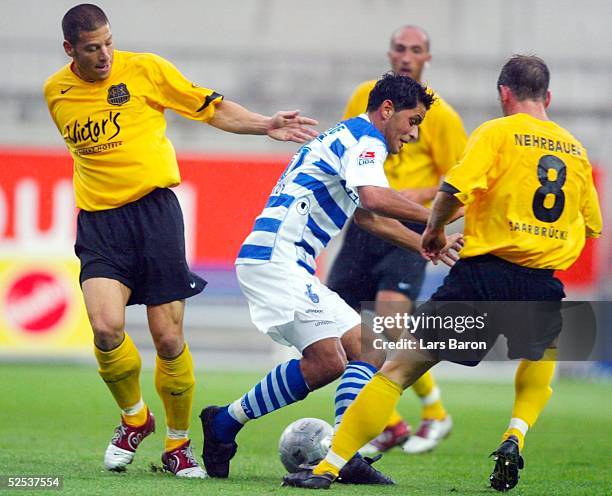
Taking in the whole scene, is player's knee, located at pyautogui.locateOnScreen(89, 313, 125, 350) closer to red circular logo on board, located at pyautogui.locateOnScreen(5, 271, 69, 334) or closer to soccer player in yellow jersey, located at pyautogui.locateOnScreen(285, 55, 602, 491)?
soccer player in yellow jersey, located at pyautogui.locateOnScreen(285, 55, 602, 491)

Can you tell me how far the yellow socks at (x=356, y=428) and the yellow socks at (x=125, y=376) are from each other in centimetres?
124

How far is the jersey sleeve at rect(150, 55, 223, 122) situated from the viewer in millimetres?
6094

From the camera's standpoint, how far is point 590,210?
18.8 feet

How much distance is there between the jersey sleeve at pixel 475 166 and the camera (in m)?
5.26

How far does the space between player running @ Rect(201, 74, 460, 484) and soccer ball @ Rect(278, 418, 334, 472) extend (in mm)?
298

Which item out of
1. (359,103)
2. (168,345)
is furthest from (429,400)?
(168,345)

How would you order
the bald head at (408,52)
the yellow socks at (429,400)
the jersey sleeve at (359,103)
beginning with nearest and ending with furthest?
the jersey sleeve at (359,103) < the bald head at (408,52) < the yellow socks at (429,400)

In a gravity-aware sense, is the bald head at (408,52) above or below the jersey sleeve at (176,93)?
above

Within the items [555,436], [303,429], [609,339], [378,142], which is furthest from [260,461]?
[609,339]

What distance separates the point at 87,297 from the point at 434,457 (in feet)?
8.41

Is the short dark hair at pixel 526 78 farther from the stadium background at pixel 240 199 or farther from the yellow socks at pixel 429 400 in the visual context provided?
the yellow socks at pixel 429 400

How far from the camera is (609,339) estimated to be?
14.7 meters
